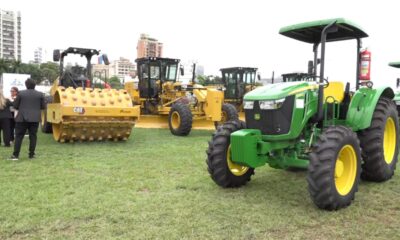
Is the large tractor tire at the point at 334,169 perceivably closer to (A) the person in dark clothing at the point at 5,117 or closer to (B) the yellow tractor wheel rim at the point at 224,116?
(A) the person in dark clothing at the point at 5,117

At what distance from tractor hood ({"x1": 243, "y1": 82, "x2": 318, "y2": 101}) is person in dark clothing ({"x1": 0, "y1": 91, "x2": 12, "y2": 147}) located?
6.67 meters

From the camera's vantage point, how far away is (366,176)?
615 cm

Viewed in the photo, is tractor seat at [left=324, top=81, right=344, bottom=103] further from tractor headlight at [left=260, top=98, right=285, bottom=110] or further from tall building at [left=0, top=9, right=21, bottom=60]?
tall building at [left=0, top=9, right=21, bottom=60]

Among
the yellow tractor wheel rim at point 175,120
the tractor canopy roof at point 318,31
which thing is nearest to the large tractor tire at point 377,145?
the tractor canopy roof at point 318,31

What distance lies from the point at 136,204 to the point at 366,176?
134 inches

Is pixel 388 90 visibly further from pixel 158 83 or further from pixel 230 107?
pixel 158 83

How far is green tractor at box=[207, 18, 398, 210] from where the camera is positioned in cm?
478

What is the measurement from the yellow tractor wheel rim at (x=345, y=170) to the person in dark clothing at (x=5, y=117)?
777cm

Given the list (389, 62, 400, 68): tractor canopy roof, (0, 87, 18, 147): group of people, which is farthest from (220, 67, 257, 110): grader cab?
(0, 87, 18, 147): group of people

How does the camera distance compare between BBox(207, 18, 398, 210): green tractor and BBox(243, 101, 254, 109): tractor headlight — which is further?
BBox(243, 101, 254, 109): tractor headlight

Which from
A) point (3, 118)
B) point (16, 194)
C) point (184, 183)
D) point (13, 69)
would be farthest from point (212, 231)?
point (13, 69)

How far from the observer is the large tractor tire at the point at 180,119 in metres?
12.5

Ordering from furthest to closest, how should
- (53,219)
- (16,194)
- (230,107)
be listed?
(230,107) < (16,194) < (53,219)

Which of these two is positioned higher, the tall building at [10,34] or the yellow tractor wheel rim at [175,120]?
the tall building at [10,34]
